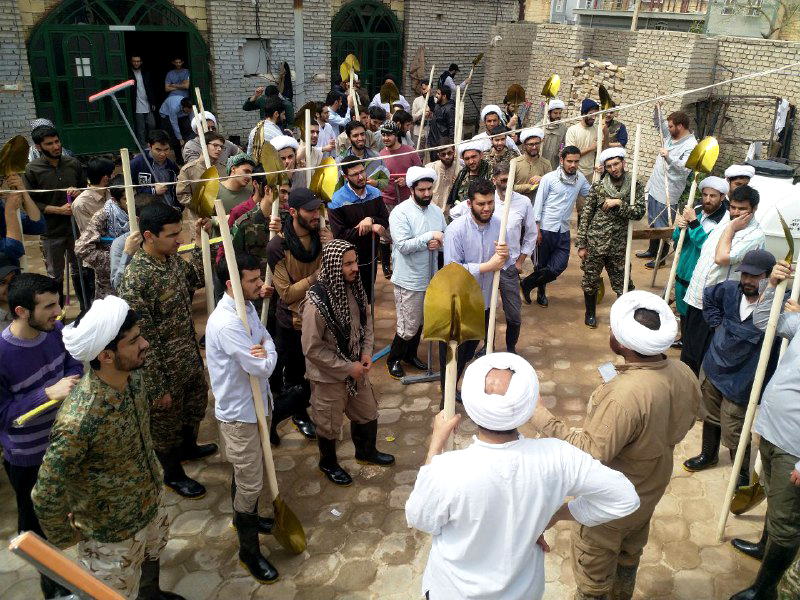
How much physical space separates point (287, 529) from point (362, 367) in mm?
1079

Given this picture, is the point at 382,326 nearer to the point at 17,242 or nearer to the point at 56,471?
the point at 17,242

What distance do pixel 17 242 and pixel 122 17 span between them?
306 inches

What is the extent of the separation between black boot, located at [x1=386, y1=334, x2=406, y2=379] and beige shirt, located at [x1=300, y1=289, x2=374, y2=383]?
1.65 m

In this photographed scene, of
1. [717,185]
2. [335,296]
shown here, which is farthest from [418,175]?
[717,185]

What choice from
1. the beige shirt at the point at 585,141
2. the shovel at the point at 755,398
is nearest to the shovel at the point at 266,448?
the shovel at the point at 755,398

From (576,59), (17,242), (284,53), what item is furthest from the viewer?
(576,59)

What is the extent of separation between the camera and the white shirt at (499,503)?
6.97ft

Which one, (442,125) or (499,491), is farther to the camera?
(442,125)

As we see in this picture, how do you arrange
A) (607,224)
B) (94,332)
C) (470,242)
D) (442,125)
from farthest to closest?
(442,125) → (607,224) → (470,242) → (94,332)

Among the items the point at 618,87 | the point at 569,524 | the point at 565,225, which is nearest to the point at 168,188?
the point at 565,225

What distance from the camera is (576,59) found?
44.7 feet

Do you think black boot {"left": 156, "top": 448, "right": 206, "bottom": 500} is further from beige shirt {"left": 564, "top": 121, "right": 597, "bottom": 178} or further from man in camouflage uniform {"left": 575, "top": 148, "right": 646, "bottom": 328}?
beige shirt {"left": 564, "top": 121, "right": 597, "bottom": 178}

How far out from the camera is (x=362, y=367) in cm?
416

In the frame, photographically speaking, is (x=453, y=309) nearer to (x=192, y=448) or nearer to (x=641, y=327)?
(x=641, y=327)
